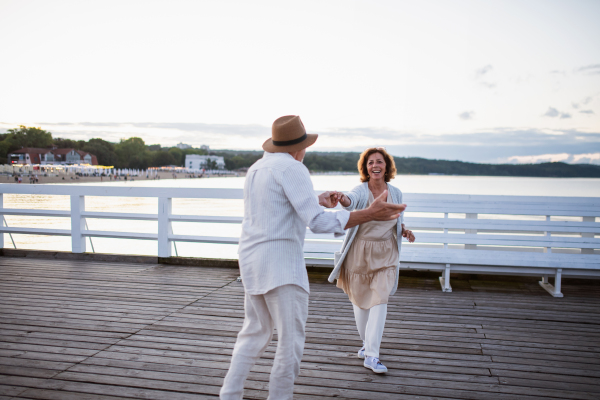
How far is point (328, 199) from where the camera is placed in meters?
2.45

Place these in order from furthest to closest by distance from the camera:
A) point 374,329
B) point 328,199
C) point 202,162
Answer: point 202,162 → point 374,329 → point 328,199

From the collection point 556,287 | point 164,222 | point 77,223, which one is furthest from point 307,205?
point 77,223

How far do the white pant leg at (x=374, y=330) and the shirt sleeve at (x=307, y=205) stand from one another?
4.07ft

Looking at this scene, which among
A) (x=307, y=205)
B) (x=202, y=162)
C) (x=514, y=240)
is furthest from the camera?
(x=202, y=162)

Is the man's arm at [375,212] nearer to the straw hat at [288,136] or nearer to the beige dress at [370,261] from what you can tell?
the straw hat at [288,136]

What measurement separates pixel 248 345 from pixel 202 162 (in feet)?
541

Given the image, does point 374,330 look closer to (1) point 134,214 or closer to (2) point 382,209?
(2) point 382,209

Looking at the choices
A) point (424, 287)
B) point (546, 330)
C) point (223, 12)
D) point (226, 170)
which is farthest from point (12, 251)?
point (226, 170)

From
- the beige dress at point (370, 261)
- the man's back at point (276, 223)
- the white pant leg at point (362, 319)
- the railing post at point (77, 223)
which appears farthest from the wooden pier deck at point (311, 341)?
the railing post at point (77, 223)

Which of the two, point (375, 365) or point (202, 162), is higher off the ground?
point (375, 365)

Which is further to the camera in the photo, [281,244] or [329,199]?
[329,199]

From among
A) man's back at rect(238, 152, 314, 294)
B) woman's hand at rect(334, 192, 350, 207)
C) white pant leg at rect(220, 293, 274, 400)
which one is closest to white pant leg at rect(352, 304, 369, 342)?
woman's hand at rect(334, 192, 350, 207)

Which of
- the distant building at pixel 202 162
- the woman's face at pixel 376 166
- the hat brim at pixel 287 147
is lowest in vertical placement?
the distant building at pixel 202 162

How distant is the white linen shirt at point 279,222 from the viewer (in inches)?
71.6
